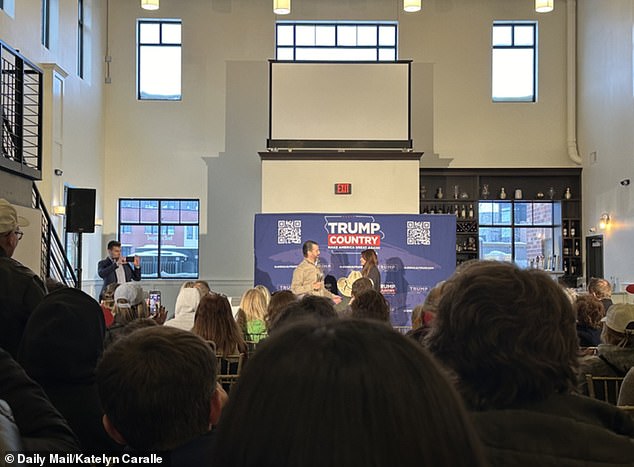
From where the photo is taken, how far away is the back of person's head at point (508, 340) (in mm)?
1405

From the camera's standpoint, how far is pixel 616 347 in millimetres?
3506

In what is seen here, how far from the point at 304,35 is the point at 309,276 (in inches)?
295

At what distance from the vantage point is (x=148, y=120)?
14.9m

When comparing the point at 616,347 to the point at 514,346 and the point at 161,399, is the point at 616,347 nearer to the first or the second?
the point at 514,346

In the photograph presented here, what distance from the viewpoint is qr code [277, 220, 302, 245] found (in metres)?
10.2

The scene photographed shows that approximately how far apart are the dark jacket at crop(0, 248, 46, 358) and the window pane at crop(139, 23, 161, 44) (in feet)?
42.6

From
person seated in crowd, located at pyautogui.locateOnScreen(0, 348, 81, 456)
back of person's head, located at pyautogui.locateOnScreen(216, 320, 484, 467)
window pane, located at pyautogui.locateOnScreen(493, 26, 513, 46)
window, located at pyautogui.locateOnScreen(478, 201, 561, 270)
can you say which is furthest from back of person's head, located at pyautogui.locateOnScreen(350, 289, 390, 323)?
window pane, located at pyautogui.locateOnScreen(493, 26, 513, 46)

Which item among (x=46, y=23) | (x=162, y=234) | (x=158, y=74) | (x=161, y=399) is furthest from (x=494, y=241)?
(x=161, y=399)

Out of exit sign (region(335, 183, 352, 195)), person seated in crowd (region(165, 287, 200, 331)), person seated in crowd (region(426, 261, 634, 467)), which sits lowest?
person seated in crowd (region(165, 287, 200, 331))

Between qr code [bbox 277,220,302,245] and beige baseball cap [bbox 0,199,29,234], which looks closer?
beige baseball cap [bbox 0,199,29,234]

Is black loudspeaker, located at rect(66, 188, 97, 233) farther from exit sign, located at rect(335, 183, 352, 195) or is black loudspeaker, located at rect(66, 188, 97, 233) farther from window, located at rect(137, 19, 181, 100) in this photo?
window, located at rect(137, 19, 181, 100)

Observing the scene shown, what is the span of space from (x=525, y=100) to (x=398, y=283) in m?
6.79

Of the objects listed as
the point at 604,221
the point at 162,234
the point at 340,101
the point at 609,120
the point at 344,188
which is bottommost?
the point at 162,234

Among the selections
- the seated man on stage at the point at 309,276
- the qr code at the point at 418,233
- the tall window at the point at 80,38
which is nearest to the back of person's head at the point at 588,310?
the seated man on stage at the point at 309,276
